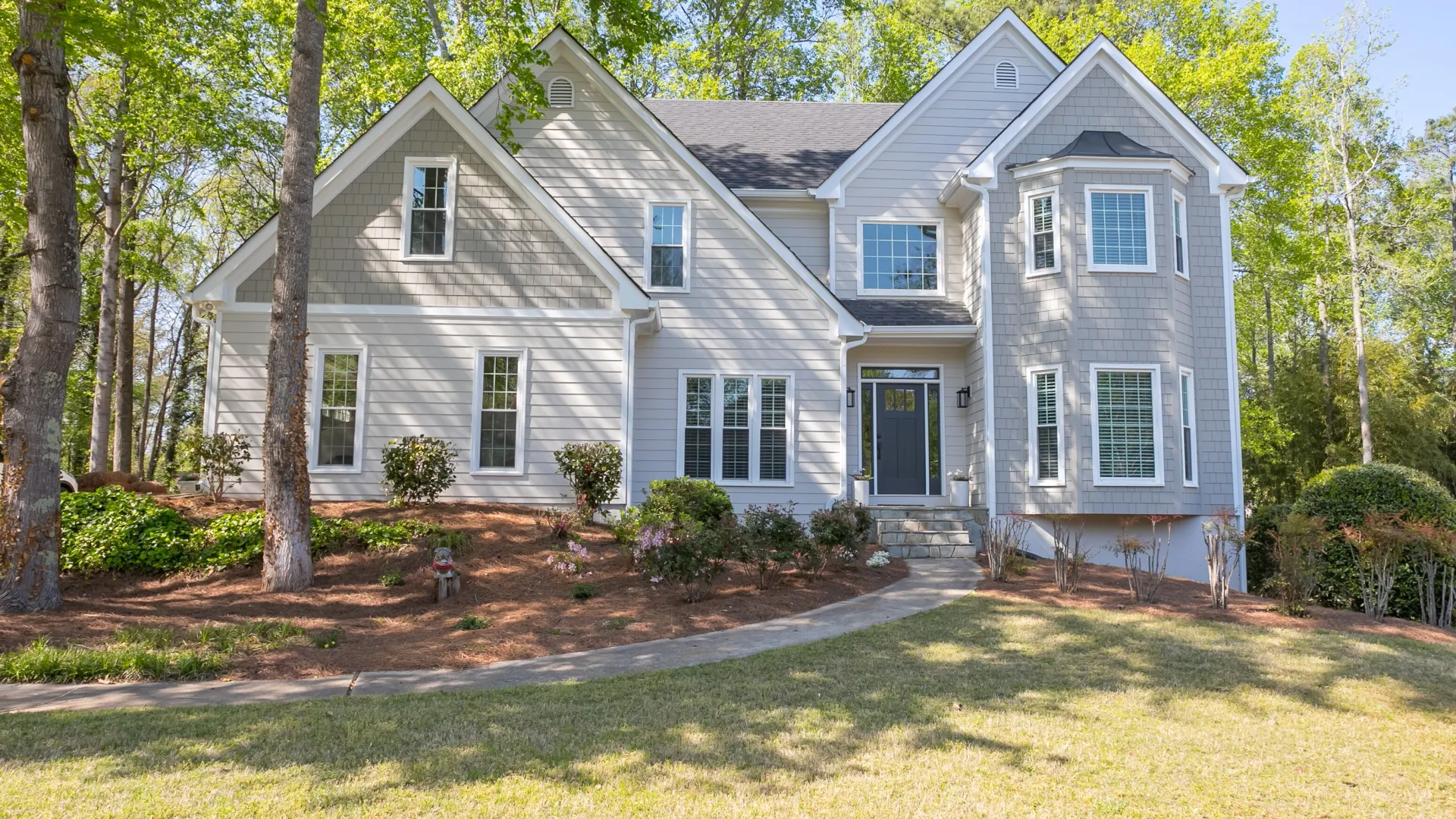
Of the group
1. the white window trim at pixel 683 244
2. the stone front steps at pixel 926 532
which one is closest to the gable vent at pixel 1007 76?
the white window trim at pixel 683 244

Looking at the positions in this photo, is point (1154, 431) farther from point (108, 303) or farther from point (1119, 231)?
point (108, 303)

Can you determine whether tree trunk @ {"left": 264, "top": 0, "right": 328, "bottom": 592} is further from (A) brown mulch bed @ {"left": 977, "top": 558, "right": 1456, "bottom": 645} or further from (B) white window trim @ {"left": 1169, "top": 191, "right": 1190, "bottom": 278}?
(B) white window trim @ {"left": 1169, "top": 191, "right": 1190, "bottom": 278}

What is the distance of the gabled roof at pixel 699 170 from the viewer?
14.8 metres

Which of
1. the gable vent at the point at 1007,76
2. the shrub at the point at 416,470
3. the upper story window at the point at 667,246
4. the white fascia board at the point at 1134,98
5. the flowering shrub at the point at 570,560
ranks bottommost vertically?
the flowering shrub at the point at 570,560

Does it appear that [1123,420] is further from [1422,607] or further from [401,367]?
[401,367]

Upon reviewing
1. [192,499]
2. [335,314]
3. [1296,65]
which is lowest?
[192,499]

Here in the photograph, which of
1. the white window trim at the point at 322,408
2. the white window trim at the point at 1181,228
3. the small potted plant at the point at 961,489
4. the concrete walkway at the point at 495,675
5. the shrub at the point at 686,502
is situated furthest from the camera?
the small potted plant at the point at 961,489

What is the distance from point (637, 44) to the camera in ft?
46.2

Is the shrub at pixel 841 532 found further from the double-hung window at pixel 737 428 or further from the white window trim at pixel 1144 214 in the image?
the white window trim at pixel 1144 214

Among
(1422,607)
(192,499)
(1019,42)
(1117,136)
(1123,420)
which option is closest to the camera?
(1422,607)

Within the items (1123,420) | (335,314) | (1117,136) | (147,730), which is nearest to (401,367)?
(335,314)

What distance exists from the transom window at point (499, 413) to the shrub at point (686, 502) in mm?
2363

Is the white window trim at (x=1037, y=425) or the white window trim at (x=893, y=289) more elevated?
the white window trim at (x=893, y=289)

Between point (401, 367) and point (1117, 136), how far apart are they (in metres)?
12.5
